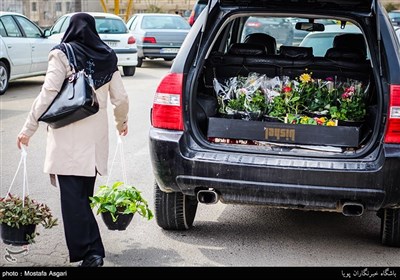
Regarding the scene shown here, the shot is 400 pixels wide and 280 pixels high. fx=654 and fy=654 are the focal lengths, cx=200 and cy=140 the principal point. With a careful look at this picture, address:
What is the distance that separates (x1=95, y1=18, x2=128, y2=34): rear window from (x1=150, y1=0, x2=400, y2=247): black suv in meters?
11.9

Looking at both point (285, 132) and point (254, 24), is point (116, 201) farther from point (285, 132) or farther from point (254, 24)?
point (254, 24)

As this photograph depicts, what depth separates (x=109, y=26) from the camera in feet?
56.6

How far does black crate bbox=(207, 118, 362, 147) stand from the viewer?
4797 mm

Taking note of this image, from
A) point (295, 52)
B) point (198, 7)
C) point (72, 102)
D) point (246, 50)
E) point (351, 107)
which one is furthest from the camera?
point (198, 7)

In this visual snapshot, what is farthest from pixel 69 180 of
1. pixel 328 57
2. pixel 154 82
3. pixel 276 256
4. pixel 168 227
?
pixel 154 82

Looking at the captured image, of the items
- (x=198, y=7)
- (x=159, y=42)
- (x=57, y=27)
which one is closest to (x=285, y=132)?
(x=198, y=7)

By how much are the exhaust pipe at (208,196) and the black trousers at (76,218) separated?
80cm

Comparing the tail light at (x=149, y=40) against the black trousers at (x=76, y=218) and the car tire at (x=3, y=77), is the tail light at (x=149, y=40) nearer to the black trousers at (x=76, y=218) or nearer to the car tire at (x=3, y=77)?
the car tire at (x=3, y=77)

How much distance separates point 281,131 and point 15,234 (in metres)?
2.04

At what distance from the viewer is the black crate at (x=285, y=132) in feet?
15.7

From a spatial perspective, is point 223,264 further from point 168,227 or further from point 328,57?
point 328,57

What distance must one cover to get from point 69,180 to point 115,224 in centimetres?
50

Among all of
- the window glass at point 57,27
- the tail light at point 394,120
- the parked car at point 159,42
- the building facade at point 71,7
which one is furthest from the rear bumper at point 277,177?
the building facade at point 71,7

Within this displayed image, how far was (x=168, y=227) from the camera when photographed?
5.34 metres
